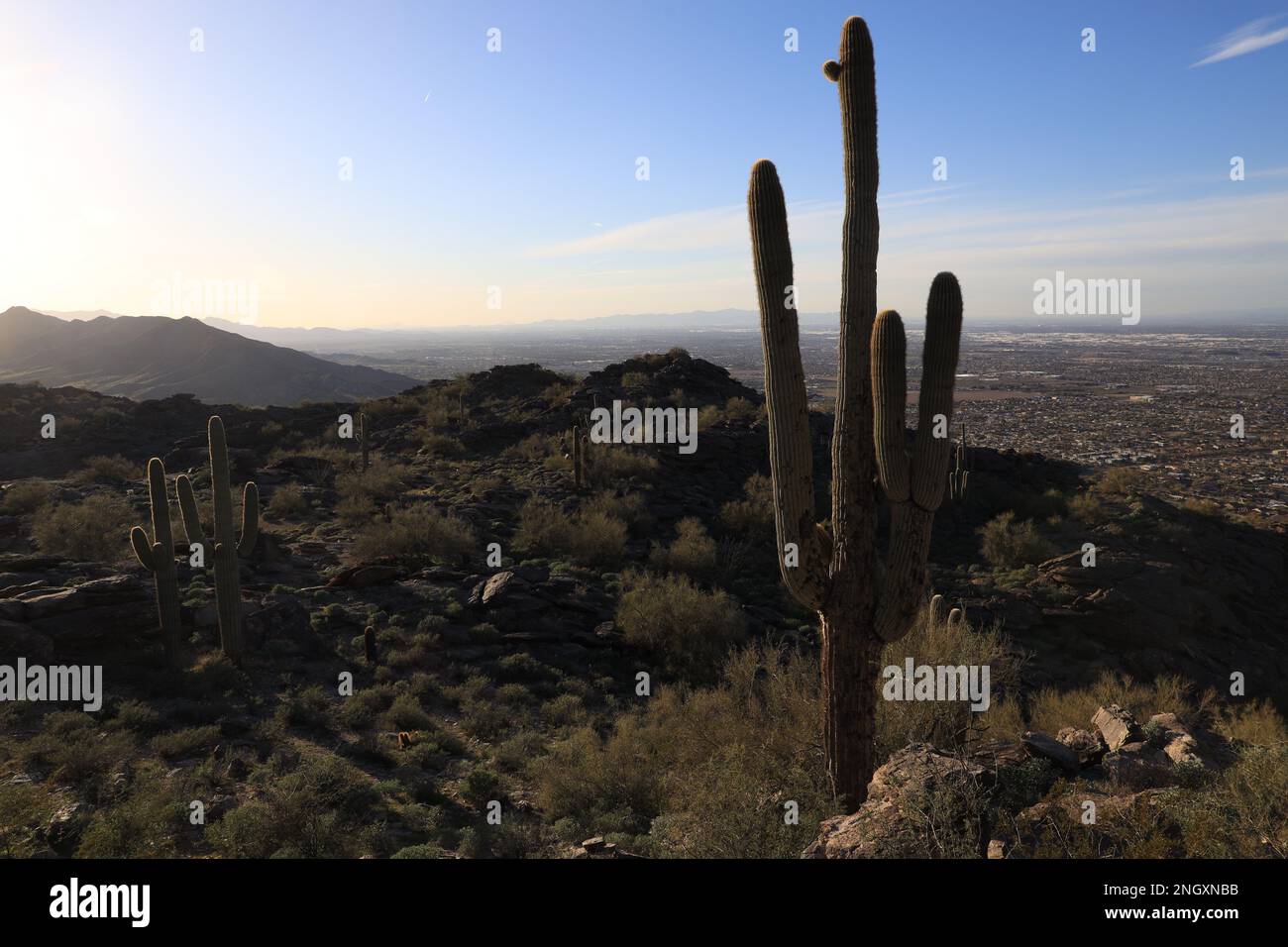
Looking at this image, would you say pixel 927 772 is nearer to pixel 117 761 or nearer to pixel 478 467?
pixel 117 761

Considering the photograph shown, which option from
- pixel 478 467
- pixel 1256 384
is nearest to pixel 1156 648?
pixel 478 467

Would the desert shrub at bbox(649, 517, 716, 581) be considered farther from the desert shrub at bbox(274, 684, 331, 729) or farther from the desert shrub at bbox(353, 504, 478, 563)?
the desert shrub at bbox(274, 684, 331, 729)

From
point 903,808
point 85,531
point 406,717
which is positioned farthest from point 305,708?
point 85,531

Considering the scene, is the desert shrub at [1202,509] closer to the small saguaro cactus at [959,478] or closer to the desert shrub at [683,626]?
the small saguaro cactus at [959,478]

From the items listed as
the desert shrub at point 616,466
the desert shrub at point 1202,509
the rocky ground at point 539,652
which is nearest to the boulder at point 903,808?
the rocky ground at point 539,652

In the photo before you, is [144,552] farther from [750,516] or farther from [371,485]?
[750,516]

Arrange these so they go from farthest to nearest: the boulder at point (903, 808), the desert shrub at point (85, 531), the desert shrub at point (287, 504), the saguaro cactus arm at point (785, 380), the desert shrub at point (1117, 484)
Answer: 1. the desert shrub at point (1117, 484)
2. the desert shrub at point (287, 504)
3. the desert shrub at point (85, 531)
4. the saguaro cactus arm at point (785, 380)
5. the boulder at point (903, 808)
